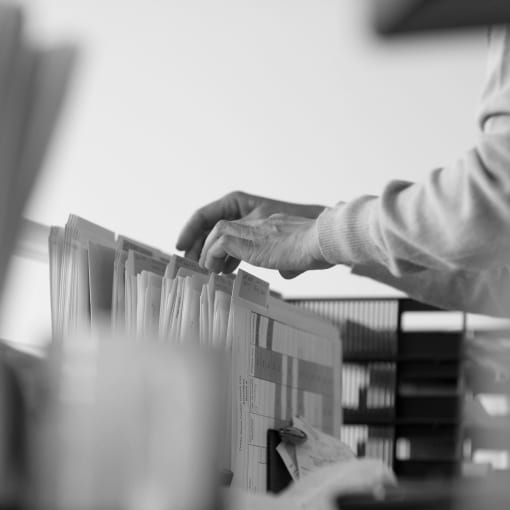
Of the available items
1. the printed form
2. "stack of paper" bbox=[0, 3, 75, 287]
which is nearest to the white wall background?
the printed form

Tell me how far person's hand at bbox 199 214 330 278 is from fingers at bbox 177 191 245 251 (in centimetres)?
10

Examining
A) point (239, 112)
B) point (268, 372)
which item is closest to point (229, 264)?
point (268, 372)

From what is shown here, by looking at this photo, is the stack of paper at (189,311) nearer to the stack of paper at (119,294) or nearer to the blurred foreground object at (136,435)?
the stack of paper at (119,294)

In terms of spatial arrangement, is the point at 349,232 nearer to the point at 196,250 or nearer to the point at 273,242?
the point at 273,242

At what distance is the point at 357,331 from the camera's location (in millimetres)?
2574

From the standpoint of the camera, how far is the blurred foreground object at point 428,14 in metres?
0.42

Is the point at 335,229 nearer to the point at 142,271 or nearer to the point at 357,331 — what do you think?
the point at 142,271

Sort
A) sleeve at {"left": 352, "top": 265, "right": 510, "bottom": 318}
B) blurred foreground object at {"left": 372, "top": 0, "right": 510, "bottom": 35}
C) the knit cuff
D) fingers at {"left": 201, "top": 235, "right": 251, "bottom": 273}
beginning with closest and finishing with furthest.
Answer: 1. blurred foreground object at {"left": 372, "top": 0, "right": 510, "bottom": 35}
2. the knit cuff
3. fingers at {"left": 201, "top": 235, "right": 251, "bottom": 273}
4. sleeve at {"left": 352, "top": 265, "right": 510, "bottom": 318}

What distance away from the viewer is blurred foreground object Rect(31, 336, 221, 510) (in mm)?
434

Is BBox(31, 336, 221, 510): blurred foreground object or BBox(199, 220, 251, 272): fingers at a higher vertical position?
BBox(199, 220, 251, 272): fingers

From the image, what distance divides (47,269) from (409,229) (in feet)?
1.74

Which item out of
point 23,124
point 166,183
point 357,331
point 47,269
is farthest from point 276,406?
point 166,183

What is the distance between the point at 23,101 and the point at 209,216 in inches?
32.0

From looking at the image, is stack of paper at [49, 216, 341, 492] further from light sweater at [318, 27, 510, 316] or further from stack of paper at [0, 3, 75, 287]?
stack of paper at [0, 3, 75, 287]
